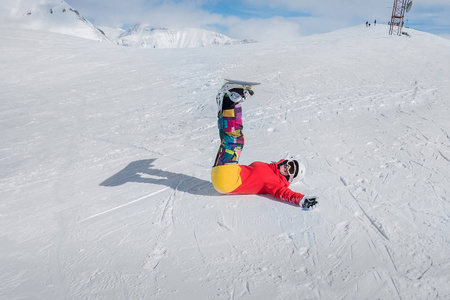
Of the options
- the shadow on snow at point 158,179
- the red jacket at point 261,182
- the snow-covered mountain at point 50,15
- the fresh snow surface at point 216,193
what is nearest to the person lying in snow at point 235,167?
the red jacket at point 261,182

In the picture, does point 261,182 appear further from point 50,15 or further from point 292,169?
point 50,15

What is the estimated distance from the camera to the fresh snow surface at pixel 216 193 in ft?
8.04

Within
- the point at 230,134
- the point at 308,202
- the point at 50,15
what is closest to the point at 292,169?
the point at 308,202

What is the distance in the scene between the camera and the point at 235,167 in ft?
12.1

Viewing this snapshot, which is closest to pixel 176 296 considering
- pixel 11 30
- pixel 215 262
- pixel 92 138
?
pixel 215 262

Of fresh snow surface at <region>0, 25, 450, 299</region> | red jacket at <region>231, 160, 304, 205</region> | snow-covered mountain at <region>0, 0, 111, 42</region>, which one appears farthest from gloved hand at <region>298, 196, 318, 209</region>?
snow-covered mountain at <region>0, 0, 111, 42</region>

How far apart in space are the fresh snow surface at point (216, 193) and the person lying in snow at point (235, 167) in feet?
0.50

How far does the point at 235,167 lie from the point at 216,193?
1.39 feet

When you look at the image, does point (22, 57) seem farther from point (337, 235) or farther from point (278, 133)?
point (337, 235)

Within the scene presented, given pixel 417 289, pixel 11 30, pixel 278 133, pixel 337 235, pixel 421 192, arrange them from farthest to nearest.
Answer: pixel 11 30
pixel 278 133
pixel 421 192
pixel 337 235
pixel 417 289

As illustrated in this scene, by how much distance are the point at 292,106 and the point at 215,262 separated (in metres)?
5.21

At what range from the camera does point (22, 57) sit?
12273 mm

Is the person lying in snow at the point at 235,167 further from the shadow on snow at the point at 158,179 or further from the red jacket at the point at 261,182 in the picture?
the shadow on snow at the point at 158,179

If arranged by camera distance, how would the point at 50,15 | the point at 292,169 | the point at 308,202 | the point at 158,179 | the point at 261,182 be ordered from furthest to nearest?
the point at 50,15 → the point at 158,179 → the point at 292,169 → the point at 261,182 → the point at 308,202
